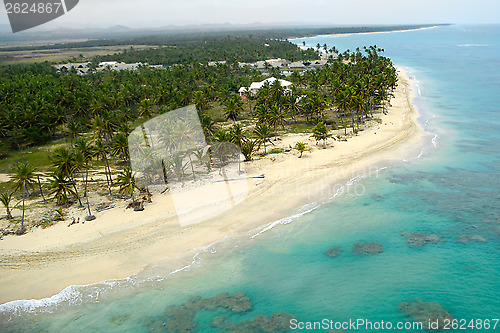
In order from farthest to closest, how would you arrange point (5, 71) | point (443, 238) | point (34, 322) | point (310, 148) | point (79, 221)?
1. point (5, 71)
2. point (310, 148)
3. point (79, 221)
4. point (443, 238)
5. point (34, 322)

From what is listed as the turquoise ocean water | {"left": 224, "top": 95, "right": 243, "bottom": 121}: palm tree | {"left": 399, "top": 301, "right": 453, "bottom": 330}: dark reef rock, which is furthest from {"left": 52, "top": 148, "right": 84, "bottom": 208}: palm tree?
{"left": 224, "top": 95, "right": 243, "bottom": 121}: palm tree

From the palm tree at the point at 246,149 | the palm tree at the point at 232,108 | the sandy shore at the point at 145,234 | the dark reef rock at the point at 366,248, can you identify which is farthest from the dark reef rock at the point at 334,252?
the palm tree at the point at 232,108

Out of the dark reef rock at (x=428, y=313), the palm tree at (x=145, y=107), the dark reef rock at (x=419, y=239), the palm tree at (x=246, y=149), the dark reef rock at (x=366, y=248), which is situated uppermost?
the palm tree at (x=145, y=107)

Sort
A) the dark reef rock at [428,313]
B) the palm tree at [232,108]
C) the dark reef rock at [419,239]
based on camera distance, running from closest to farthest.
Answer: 1. the dark reef rock at [428,313]
2. the dark reef rock at [419,239]
3. the palm tree at [232,108]

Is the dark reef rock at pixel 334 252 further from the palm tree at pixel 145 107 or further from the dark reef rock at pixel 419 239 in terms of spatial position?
the palm tree at pixel 145 107

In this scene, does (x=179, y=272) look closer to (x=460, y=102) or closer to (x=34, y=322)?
(x=34, y=322)

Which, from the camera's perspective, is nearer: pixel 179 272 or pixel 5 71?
pixel 179 272

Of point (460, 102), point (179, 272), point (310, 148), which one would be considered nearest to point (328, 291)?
point (179, 272)
